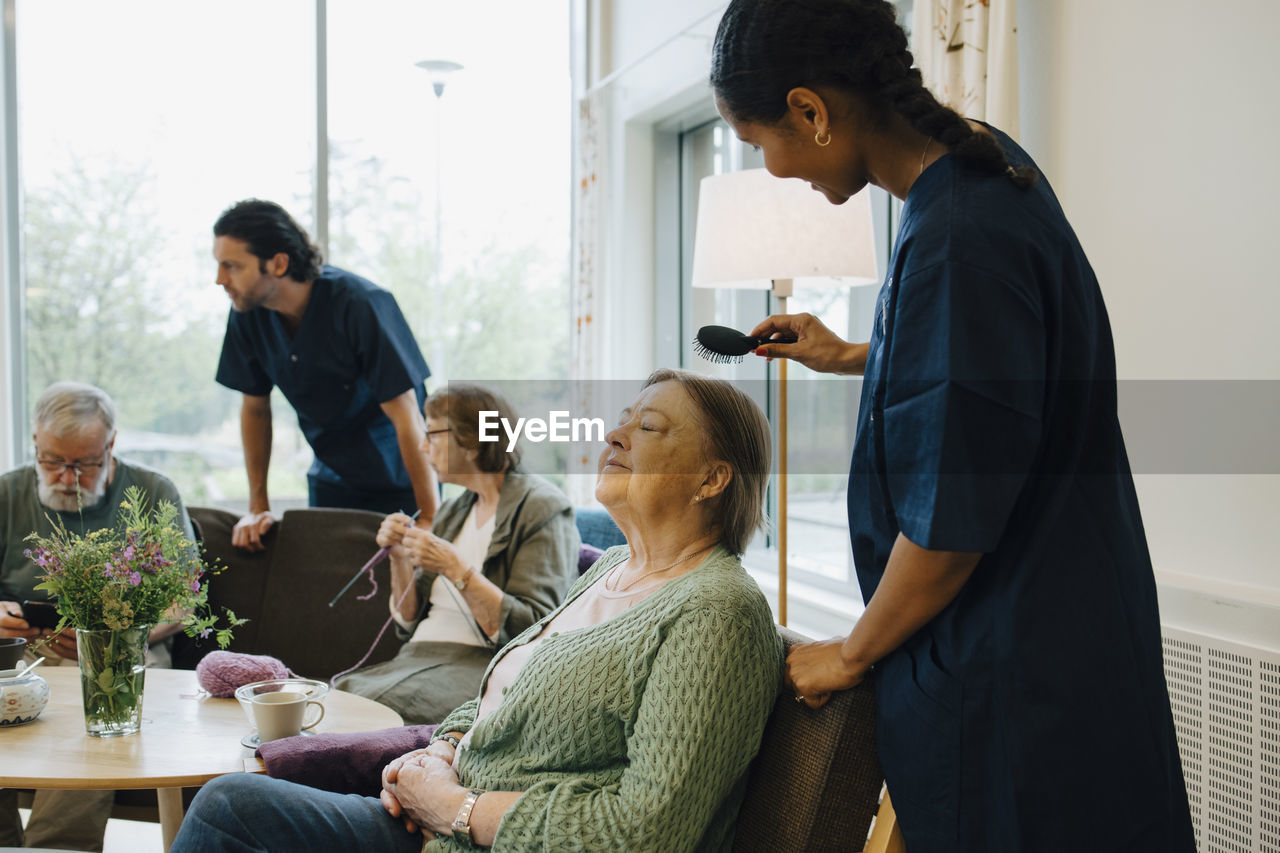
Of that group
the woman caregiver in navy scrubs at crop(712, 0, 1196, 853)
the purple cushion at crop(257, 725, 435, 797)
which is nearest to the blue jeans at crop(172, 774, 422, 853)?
the purple cushion at crop(257, 725, 435, 797)

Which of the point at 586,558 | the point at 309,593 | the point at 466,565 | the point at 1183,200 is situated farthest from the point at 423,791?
the point at 309,593

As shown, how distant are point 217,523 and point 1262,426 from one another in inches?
109

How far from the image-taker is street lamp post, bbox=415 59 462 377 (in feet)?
14.0

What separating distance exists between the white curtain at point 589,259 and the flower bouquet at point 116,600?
2496mm

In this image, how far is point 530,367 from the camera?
14.5ft

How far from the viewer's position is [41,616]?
2.34m

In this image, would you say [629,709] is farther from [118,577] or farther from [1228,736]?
[1228,736]

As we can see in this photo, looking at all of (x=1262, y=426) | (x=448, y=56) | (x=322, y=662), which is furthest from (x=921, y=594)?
(x=448, y=56)

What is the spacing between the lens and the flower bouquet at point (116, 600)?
5.32 feet

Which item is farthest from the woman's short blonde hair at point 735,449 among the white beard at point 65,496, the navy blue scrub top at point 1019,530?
the white beard at point 65,496

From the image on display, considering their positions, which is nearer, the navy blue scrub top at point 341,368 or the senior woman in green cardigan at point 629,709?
the senior woman in green cardigan at point 629,709

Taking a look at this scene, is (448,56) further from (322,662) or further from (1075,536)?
(1075,536)

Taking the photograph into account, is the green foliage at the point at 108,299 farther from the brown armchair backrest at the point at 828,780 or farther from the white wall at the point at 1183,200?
the brown armchair backrest at the point at 828,780

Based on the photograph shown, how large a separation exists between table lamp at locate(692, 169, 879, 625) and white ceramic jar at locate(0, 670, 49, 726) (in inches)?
60.2
